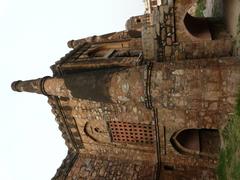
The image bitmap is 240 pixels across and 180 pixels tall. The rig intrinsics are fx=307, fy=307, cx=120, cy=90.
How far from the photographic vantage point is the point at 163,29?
7.77m

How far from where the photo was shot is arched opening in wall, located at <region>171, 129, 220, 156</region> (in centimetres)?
840

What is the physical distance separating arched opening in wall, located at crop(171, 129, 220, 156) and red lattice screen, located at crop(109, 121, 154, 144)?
774 millimetres

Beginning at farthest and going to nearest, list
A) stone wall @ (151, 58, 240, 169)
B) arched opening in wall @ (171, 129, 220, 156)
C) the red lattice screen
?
the red lattice screen → arched opening in wall @ (171, 129, 220, 156) → stone wall @ (151, 58, 240, 169)

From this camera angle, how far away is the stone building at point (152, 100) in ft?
22.2

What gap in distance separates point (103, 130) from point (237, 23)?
4.89m

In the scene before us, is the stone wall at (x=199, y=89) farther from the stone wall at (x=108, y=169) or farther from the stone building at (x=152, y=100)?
the stone wall at (x=108, y=169)

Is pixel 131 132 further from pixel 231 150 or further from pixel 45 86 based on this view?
pixel 231 150

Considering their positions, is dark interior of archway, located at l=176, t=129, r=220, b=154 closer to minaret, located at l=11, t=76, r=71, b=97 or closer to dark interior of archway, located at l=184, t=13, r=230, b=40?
dark interior of archway, located at l=184, t=13, r=230, b=40

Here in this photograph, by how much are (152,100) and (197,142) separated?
243 cm

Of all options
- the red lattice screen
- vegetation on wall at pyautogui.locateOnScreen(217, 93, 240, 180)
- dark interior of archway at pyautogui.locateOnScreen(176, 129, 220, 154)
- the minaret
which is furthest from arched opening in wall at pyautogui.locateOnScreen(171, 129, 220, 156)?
the minaret

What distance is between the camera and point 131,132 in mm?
9141

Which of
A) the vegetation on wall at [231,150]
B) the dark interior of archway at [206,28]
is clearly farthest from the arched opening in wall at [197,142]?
the dark interior of archway at [206,28]

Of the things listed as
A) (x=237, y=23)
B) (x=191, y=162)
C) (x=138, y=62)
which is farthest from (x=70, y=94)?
(x=237, y=23)

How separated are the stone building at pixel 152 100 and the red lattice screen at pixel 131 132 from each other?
3cm
